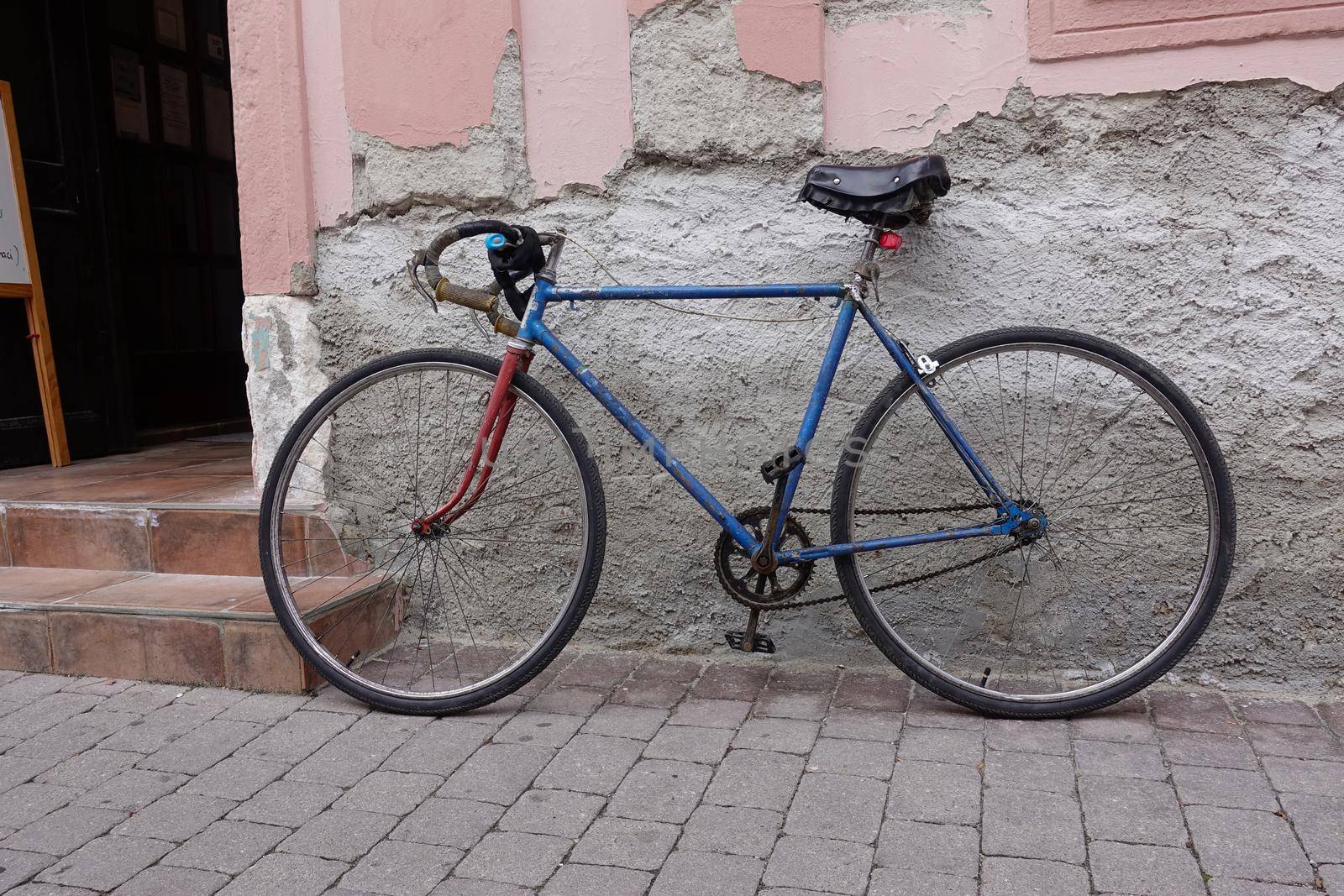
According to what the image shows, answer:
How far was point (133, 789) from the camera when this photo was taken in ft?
8.23

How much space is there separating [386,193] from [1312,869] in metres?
3.00

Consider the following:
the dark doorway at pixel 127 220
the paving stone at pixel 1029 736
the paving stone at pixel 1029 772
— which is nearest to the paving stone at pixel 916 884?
the paving stone at pixel 1029 772

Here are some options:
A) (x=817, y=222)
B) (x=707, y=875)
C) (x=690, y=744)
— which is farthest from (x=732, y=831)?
(x=817, y=222)

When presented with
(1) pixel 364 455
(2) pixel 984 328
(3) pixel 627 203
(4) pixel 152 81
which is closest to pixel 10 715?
(1) pixel 364 455

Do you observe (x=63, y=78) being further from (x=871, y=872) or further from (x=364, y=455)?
(x=871, y=872)

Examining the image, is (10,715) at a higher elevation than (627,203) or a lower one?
lower

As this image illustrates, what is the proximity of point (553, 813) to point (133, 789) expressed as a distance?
1.01m

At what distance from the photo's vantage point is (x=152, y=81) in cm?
562

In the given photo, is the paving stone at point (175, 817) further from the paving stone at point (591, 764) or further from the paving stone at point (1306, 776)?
the paving stone at point (1306, 776)

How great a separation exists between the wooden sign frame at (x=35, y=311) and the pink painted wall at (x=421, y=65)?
1987 mm

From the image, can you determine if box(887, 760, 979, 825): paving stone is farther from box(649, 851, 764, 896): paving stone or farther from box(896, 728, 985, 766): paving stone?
box(649, 851, 764, 896): paving stone

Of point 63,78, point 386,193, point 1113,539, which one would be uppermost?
point 63,78

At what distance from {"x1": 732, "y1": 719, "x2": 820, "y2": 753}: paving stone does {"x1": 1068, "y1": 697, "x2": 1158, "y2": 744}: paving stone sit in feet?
2.18

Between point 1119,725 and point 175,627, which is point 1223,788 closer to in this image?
point 1119,725
